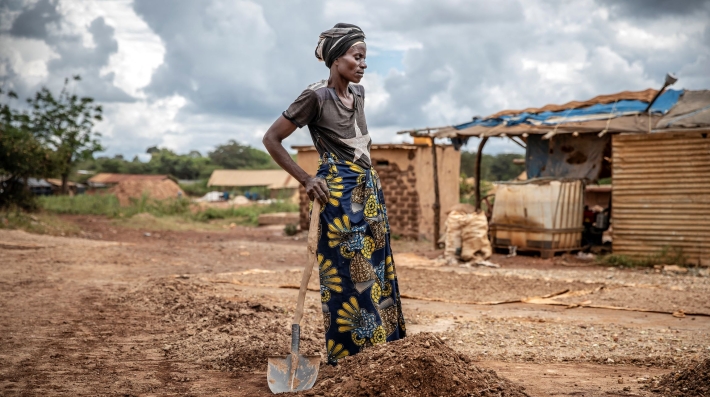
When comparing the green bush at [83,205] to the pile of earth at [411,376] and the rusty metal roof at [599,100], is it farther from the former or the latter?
the pile of earth at [411,376]

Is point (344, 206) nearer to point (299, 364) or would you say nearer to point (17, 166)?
point (299, 364)

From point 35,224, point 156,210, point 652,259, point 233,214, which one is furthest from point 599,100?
point 156,210

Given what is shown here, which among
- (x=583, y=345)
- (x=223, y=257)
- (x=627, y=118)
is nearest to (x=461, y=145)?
(x=627, y=118)

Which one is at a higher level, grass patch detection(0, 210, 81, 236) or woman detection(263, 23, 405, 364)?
woman detection(263, 23, 405, 364)

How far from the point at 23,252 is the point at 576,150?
9.25 m

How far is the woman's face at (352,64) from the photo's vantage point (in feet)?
11.3

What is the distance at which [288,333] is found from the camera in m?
4.95

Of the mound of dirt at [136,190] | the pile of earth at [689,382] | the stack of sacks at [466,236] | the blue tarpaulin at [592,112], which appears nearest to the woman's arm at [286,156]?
the pile of earth at [689,382]

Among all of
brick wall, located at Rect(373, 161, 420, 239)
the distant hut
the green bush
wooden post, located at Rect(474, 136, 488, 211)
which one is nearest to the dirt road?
wooden post, located at Rect(474, 136, 488, 211)

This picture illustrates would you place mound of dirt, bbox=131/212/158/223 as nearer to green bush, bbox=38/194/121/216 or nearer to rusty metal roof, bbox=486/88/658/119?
green bush, bbox=38/194/121/216

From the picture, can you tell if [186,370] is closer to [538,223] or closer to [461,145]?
[538,223]

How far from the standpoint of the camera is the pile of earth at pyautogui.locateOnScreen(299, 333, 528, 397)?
3.00m

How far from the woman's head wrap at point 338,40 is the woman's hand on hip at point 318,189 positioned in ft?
1.99

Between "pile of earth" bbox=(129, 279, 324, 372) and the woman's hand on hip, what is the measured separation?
48.2 inches
